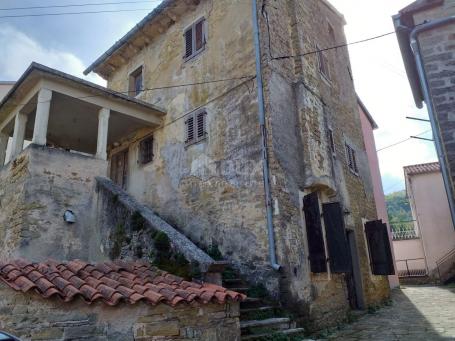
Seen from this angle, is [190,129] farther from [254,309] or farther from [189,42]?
[254,309]

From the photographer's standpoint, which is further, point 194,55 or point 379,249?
point 379,249

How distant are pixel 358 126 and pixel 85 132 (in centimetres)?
921

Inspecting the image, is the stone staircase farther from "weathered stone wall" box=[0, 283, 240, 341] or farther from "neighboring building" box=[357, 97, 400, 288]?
"neighboring building" box=[357, 97, 400, 288]

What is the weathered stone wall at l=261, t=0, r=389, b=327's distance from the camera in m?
6.61

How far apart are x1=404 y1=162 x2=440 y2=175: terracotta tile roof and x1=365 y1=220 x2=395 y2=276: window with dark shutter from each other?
10.4 m

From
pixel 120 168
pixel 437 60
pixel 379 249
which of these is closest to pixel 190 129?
pixel 120 168

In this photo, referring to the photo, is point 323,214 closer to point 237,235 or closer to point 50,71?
point 237,235

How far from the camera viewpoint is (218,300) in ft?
14.4

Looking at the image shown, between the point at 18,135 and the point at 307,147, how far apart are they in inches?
278

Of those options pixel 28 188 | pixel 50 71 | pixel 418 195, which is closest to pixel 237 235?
pixel 28 188

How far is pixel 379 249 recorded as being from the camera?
9.76 meters

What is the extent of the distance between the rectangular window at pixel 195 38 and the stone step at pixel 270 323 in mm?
6982

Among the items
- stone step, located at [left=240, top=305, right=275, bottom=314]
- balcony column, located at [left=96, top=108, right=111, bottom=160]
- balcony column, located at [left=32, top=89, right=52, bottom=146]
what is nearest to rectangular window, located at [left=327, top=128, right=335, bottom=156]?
stone step, located at [left=240, top=305, right=275, bottom=314]

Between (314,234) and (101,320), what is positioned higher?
(314,234)
